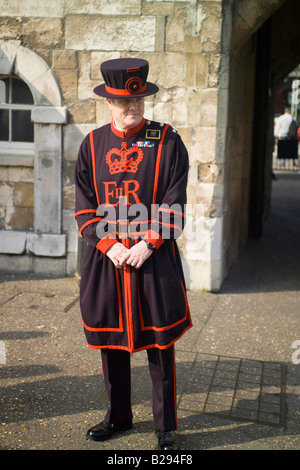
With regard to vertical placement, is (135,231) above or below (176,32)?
below

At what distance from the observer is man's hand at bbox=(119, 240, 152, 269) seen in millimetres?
3137

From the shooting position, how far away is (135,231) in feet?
10.6

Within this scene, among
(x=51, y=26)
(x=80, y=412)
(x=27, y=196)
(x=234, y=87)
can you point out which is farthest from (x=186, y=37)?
(x=80, y=412)

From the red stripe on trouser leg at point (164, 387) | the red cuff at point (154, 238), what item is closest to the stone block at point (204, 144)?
the red cuff at point (154, 238)

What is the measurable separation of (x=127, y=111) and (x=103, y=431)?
5.60 feet

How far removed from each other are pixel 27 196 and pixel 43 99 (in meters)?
1.06

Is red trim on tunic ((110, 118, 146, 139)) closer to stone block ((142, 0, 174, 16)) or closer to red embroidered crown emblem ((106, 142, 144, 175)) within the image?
red embroidered crown emblem ((106, 142, 144, 175))

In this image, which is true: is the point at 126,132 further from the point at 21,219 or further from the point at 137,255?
the point at 21,219

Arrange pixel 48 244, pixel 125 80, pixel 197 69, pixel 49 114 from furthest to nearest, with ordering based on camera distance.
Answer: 1. pixel 48 244
2. pixel 49 114
3. pixel 197 69
4. pixel 125 80

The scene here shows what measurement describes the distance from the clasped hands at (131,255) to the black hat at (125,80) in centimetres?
75

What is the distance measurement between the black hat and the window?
12.2ft

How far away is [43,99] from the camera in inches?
250

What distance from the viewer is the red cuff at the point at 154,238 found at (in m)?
3.15

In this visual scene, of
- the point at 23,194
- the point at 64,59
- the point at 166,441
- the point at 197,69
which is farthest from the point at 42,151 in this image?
the point at 166,441
